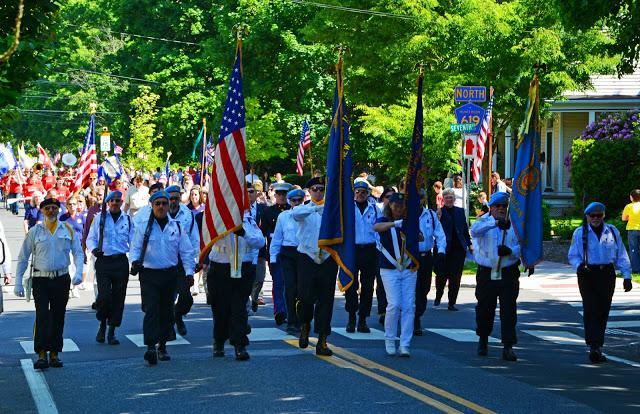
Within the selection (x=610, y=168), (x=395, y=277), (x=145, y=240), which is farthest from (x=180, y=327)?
(x=610, y=168)

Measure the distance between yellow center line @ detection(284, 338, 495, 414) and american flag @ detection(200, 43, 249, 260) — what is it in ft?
6.42

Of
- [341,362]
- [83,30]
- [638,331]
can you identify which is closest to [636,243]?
[638,331]

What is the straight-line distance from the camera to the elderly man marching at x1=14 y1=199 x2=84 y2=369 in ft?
45.9

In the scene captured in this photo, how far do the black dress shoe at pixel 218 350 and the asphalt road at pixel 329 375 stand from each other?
94mm

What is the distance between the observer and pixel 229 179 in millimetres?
15000

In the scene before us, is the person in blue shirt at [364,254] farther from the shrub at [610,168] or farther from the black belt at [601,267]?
the shrub at [610,168]

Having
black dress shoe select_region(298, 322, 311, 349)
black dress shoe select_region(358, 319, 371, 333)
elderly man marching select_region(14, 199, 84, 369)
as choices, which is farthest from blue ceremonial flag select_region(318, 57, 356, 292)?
elderly man marching select_region(14, 199, 84, 369)

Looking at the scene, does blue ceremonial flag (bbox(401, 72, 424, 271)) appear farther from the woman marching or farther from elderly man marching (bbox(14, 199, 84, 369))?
elderly man marching (bbox(14, 199, 84, 369))

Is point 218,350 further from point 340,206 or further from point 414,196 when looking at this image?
point 414,196

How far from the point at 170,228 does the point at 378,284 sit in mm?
5295

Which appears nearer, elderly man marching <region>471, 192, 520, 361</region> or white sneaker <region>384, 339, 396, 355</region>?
white sneaker <region>384, 339, 396, 355</region>

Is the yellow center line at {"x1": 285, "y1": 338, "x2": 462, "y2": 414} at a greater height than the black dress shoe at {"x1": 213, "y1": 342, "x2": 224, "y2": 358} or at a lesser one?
lesser

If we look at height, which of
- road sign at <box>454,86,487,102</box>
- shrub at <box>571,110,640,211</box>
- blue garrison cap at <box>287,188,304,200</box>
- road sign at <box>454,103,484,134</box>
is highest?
road sign at <box>454,86,487,102</box>

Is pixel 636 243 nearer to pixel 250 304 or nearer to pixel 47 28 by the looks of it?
pixel 250 304
